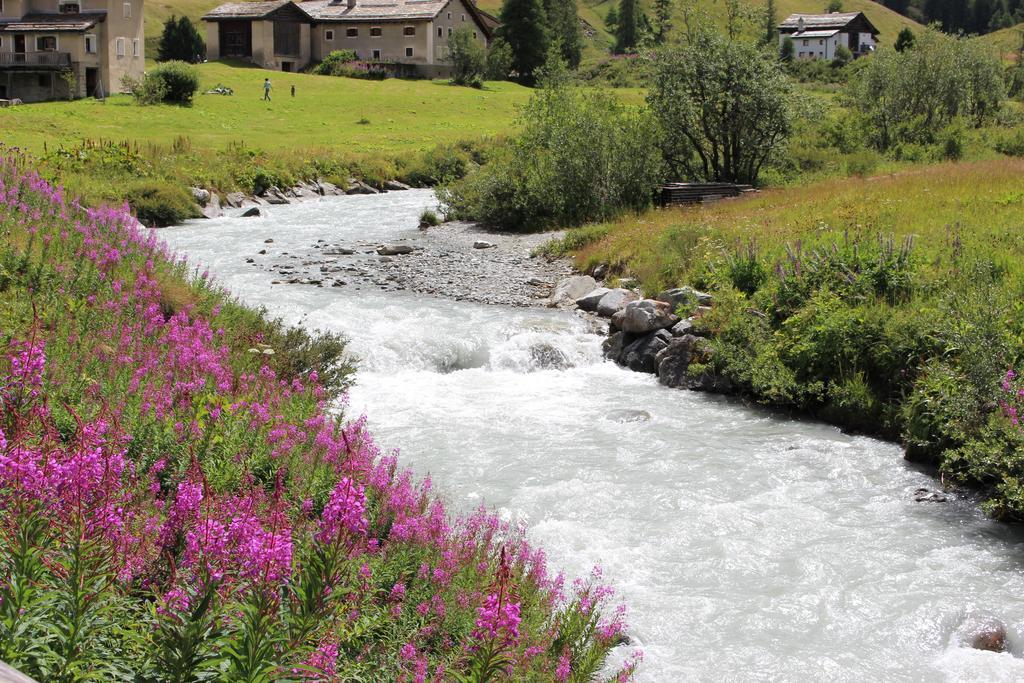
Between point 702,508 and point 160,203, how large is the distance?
951 inches

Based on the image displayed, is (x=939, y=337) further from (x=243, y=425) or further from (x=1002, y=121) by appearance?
(x=1002, y=121)

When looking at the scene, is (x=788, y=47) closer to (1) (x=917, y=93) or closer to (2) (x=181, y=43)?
(2) (x=181, y=43)

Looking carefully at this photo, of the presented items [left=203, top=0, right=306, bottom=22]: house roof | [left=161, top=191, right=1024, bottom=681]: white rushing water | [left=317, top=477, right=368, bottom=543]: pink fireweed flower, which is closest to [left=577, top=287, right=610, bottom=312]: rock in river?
[left=161, top=191, right=1024, bottom=681]: white rushing water

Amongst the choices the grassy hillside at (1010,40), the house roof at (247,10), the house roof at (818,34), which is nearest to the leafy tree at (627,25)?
the house roof at (818,34)

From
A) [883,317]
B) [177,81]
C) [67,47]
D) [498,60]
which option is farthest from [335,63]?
[883,317]

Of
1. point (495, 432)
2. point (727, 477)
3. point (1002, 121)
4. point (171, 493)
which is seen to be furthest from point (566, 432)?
point (1002, 121)

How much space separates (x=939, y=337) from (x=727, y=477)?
400 centimetres

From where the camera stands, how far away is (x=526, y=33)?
9519 cm

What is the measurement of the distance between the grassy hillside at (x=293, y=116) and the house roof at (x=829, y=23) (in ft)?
273

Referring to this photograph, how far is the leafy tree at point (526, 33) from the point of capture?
94938mm

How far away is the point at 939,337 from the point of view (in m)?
13.2

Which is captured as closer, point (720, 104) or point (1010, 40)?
point (720, 104)

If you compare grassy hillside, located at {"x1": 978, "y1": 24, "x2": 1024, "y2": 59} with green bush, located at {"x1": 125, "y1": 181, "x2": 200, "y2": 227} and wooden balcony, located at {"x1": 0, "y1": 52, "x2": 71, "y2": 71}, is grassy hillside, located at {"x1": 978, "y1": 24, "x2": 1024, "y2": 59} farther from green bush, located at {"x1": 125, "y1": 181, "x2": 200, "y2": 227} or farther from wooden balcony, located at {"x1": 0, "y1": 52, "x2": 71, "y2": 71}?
green bush, located at {"x1": 125, "y1": 181, "x2": 200, "y2": 227}

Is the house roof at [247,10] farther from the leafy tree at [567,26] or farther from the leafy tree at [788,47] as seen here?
the leafy tree at [788,47]
